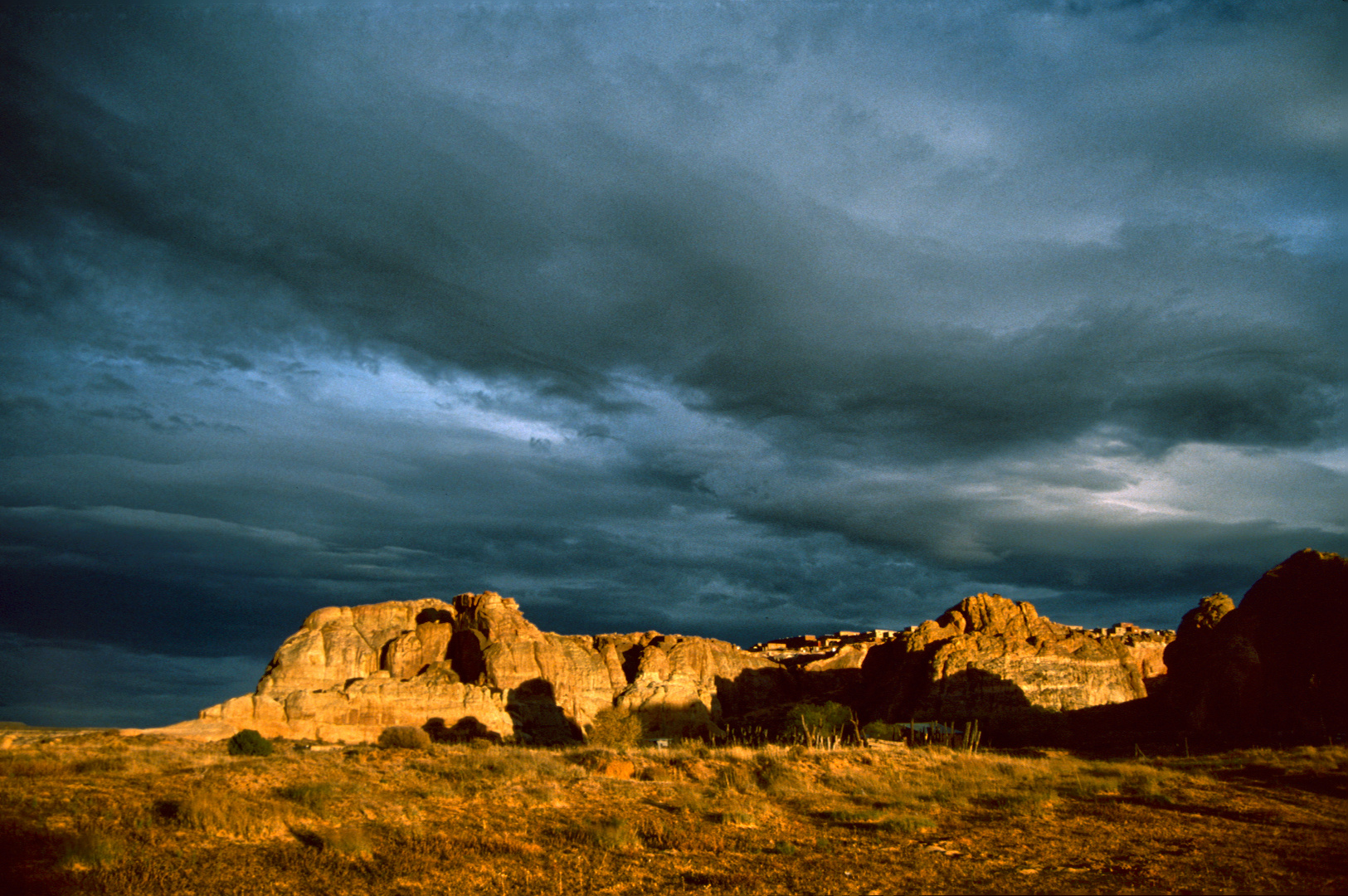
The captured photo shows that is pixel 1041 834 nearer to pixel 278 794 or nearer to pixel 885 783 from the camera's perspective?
pixel 885 783

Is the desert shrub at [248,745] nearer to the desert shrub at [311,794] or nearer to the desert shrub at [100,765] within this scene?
the desert shrub at [100,765]

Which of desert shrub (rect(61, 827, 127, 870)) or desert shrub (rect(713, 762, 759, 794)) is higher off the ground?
desert shrub (rect(61, 827, 127, 870))

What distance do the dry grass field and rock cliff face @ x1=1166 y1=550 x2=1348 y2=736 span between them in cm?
2293

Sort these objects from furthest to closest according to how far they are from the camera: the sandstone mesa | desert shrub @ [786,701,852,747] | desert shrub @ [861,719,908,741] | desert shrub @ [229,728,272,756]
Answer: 1. desert shrub @ [786,701,852,747]
2. the sandstone mesa
3. desert shrub @ [861,719,908,741]
4. desert shrub @ [229,728,272,756]

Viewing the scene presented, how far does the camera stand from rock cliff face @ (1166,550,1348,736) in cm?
3906

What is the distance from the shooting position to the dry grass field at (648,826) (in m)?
9.90

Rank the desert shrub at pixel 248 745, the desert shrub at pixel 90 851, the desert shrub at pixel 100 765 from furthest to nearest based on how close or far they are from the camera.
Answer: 1. the desert shrub at pixel 248 745
2. the desert shrub at pixel 100 765
3. the desert shrub at pixel 90 851

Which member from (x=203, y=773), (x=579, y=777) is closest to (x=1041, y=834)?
(x=579, y=777)

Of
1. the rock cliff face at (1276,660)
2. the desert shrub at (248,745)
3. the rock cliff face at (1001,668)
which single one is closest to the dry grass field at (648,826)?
the desert shrub at (248,745)

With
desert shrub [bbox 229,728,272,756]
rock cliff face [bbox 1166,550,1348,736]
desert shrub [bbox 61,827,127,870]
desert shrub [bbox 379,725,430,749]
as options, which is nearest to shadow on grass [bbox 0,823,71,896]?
desert shrub [bbox 61,827,127,870]

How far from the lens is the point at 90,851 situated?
394 inches

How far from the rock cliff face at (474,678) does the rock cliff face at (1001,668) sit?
19.5 m

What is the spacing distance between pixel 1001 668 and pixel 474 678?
5298 centimetres

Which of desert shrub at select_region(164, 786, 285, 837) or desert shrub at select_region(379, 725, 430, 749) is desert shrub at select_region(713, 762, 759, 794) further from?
desert shrub at select_region(379, 725, 430, 749)
